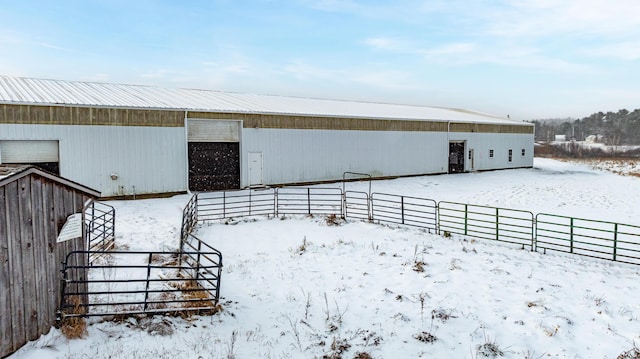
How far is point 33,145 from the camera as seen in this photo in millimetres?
18359

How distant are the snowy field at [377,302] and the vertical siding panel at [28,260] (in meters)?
0.38

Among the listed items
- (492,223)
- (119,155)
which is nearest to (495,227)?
(492,223)

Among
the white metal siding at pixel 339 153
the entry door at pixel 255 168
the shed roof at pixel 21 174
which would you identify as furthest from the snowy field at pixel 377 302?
the white metal siding at pixel 339 153

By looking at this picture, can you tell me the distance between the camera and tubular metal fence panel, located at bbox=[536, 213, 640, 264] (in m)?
12.6

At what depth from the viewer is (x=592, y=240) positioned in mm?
15102

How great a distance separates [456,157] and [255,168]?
60.6 ft

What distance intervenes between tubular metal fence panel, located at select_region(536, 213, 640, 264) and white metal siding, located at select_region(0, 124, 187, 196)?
16.3m

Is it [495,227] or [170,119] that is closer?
[495,227]

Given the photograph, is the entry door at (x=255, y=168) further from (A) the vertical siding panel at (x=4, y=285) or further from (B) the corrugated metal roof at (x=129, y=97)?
(A) the vertical siding panel at (x=4, y=285)

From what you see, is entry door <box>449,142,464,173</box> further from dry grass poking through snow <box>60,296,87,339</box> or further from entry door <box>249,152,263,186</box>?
dry grass poking through snow <box>60,296,87,339</box>

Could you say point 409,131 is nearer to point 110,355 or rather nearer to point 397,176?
point 397,176

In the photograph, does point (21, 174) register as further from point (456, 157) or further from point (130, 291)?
point (456, 157)

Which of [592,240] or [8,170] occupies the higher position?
[8,170]

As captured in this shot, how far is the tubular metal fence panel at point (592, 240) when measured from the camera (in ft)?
41.5
